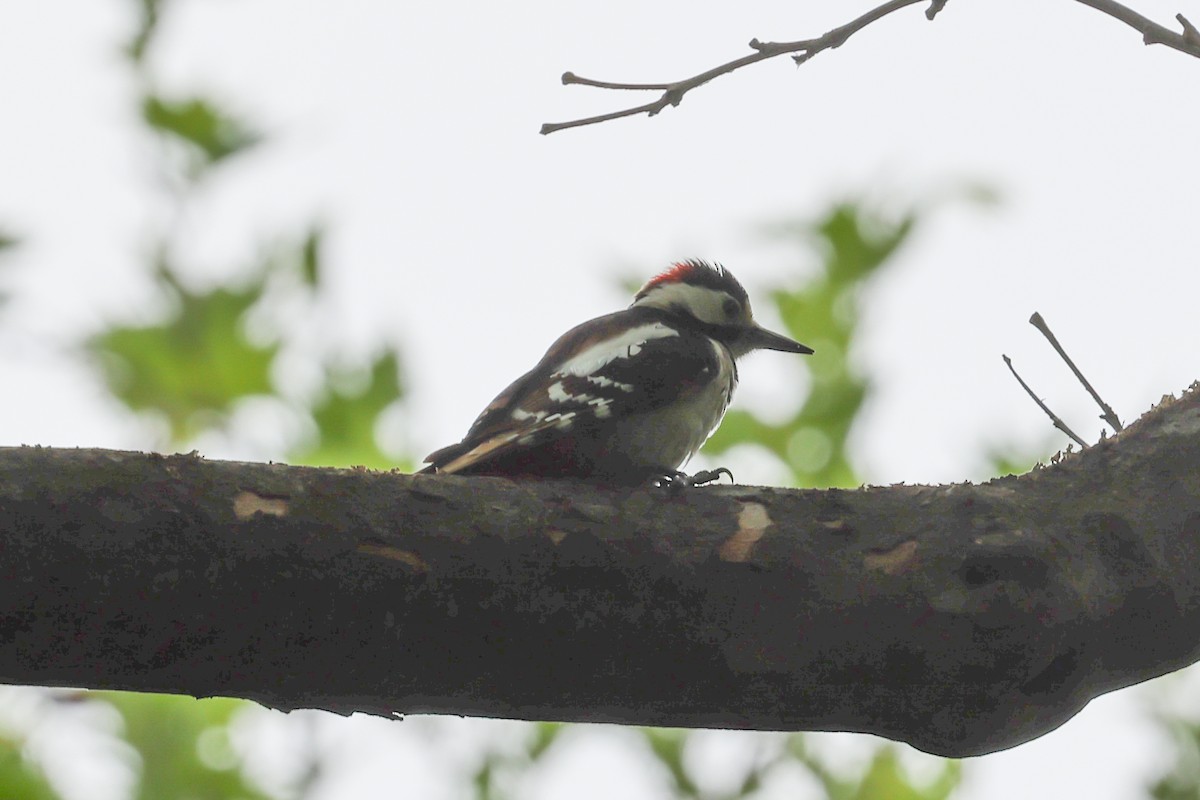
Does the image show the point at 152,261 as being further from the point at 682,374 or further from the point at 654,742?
the point at 654,742

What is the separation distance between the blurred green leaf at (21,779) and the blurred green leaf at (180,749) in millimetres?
330

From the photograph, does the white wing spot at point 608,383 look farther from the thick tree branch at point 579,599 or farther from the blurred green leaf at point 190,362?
the blurred green leaf at point 190,362

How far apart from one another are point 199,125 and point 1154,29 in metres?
3.79

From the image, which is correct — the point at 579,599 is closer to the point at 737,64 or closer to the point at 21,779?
the point at 737,64

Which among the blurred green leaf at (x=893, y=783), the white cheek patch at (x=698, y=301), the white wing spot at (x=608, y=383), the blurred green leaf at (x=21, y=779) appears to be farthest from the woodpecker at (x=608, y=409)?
the blurred green leaf at (x=21, y=779)

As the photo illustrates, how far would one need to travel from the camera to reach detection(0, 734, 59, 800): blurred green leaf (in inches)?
156

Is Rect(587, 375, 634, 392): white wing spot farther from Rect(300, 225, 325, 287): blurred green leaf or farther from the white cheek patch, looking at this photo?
Rect(300, 225, 325, 287): blurred green leaf

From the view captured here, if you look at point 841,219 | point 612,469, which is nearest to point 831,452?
point 841,219

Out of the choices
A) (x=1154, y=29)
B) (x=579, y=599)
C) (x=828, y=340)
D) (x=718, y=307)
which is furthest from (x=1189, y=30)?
(x=828, y=340)

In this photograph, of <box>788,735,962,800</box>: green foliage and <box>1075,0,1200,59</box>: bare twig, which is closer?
<box>1075,0,1200,59</box>: bare twig

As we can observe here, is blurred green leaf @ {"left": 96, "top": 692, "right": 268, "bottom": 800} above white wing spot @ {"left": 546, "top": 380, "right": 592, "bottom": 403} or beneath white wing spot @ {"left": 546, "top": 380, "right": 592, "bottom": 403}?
beneath

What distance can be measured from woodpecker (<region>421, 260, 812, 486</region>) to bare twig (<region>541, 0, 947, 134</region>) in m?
0.83

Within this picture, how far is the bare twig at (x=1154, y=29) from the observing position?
2.30 m

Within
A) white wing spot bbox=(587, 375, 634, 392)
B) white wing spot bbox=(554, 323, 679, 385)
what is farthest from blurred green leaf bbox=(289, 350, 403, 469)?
white wing spot bbox=(587, 375, 634, 392)
